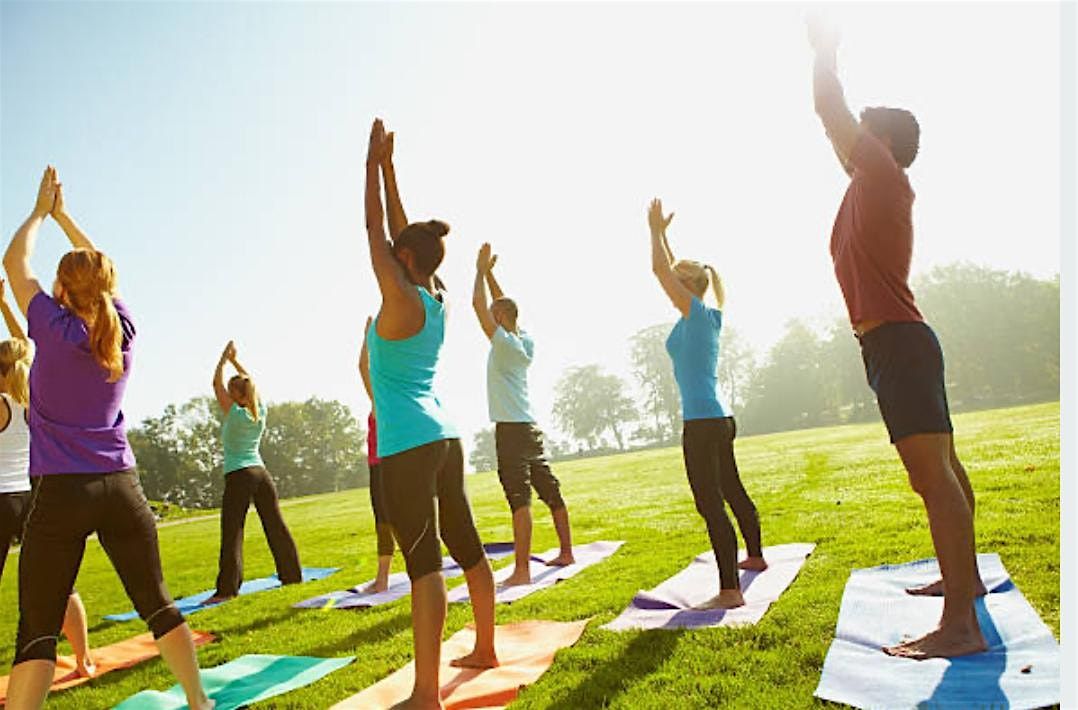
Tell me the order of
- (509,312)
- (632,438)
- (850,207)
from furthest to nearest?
(632,438)
(509,312)
(850,207)

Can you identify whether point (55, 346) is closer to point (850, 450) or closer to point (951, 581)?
point (951, 581)

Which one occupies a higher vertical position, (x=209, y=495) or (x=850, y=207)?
(x=850, y=207)

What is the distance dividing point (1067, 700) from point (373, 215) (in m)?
3.69

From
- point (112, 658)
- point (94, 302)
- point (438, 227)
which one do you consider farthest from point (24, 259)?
point (112, 658)

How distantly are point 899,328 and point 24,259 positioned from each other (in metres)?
4.64

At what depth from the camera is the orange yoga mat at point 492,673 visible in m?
4.32

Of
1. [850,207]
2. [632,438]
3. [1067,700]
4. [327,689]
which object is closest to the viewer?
[1067,700]

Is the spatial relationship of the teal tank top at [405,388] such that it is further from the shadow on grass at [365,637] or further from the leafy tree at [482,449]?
the leafy tree at [482,449]

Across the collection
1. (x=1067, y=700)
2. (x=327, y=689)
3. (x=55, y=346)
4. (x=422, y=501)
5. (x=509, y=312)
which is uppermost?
(x=509, y=312)

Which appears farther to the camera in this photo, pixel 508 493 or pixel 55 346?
pixel 508 493

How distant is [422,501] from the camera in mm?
4199

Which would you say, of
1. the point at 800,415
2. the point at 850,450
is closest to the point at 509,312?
the point at 850,450

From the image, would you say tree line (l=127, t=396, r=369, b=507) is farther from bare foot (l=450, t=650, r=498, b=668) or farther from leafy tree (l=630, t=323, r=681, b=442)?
bare foot (l=450, t=650, r=498, b=668)

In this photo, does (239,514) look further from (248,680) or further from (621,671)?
(621,671)
